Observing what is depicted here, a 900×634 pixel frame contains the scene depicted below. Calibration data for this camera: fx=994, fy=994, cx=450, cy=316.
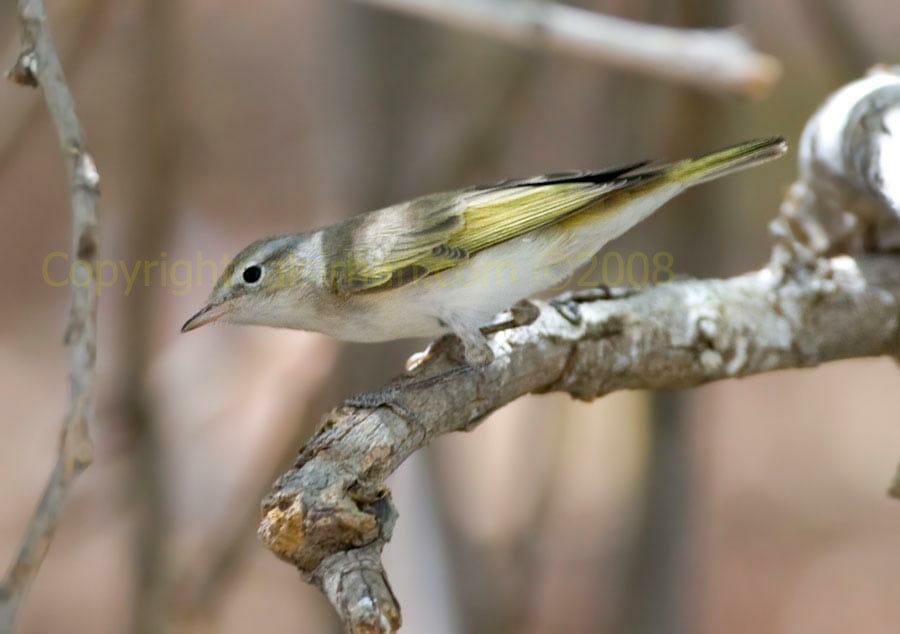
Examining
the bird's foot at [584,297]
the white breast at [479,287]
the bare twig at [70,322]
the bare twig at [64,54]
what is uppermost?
the bare twig at [64,54]

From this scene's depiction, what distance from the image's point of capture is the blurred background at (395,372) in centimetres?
511

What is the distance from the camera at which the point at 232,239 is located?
332 inches

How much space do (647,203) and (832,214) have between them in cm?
73

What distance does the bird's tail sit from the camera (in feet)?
9.89

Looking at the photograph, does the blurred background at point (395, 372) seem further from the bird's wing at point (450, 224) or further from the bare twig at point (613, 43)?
the bird's wing at point (450, 224)

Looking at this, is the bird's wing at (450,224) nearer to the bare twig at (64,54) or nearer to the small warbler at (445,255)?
the small warbler at (445,255)

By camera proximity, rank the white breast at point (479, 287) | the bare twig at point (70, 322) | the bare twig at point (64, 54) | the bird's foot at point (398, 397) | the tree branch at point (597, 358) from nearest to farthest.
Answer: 1. the bare twig at point (70, 322)
2. the tree branch at point (597, 358)
3. the bird's foot at point (398, 397)
4. the white breast at point (479, 287)
5. the bare twig at point (64, 54)

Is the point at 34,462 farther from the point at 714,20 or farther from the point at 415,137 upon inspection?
the point at 714,20

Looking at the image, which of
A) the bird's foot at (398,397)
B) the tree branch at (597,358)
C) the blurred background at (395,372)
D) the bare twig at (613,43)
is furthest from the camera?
the blurred background at (395,372)

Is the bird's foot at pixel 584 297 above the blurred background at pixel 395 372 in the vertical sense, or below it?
below

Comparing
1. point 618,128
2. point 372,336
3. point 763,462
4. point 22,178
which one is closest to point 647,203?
point 372,336

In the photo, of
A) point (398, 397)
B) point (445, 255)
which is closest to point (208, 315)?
point (445, 255)

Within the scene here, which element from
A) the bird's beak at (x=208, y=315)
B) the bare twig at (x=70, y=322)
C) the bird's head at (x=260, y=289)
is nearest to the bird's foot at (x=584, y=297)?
the bird's head at (x=260, y=289)

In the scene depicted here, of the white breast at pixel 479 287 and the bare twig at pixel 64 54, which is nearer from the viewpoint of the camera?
the white breast at pixel 479 287
